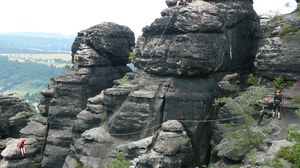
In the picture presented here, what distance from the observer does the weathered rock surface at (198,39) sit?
31.3 m

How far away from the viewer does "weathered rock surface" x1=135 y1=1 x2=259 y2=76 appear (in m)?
31.3

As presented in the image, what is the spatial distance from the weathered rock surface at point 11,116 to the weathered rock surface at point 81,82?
16.4 ft

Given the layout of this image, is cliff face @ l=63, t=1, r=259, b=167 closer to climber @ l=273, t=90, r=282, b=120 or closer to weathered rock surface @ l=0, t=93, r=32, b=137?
climber @ l=273, t=90, r=282, b=120

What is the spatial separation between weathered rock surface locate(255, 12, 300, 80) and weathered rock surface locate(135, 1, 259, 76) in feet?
10.4

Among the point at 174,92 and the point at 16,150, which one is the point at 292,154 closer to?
the point at 174,92

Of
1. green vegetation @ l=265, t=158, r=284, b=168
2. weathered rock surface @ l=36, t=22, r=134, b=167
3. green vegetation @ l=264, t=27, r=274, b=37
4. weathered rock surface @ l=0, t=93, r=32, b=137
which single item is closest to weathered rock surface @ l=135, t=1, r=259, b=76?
green vegetation @ l=264, t=27, r=274, b=37

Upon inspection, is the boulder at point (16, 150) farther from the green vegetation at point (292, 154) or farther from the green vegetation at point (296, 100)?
the green vegetation at point (292, 154)

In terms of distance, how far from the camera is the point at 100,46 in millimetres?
44031

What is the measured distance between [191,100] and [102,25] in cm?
1852

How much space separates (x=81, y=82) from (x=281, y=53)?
2164 centimetres

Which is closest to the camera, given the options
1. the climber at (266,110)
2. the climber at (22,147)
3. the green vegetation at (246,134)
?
the green vegetation at (246,134)

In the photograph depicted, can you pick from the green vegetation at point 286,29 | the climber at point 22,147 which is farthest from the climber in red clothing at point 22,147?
the green vegetation at point 286,29

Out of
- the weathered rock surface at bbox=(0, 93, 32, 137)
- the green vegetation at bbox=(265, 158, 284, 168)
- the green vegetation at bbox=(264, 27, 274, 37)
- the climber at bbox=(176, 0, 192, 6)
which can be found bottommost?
the weathered rock surface at bbox=(0, 93, 32, 137)

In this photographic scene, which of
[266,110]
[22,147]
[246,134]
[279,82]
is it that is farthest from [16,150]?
[279,82]
